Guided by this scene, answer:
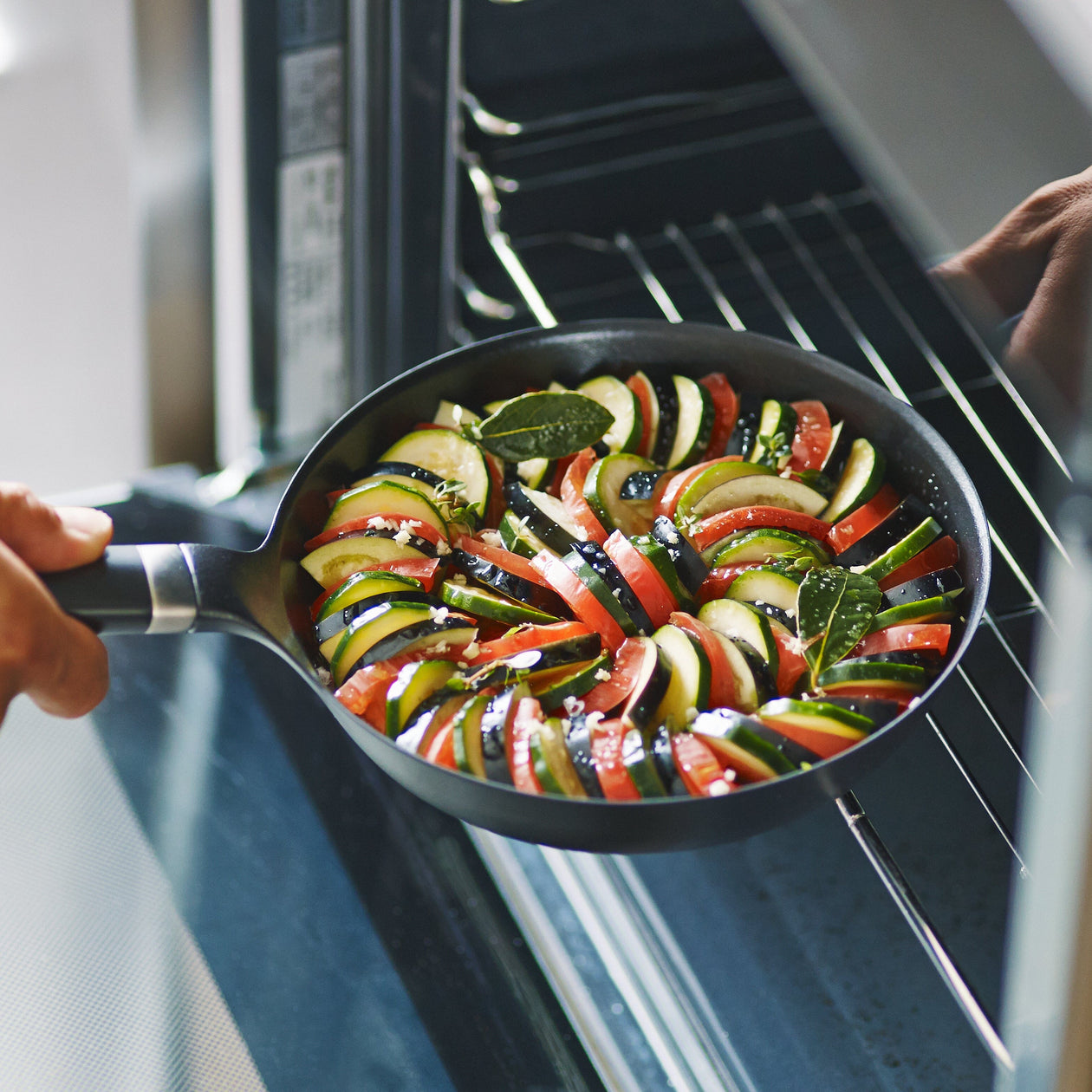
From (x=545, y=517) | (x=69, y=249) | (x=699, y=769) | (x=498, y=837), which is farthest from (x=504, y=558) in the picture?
(x=69, y=249)

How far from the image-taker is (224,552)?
0.90 meters

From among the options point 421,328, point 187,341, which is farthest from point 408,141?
point 187,341

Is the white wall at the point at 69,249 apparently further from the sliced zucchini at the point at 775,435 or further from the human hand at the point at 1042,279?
the human hand at the point at 1042,279

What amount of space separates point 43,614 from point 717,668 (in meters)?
0.48

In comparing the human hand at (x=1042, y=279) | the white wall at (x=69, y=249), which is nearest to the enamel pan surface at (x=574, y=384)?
the human hand at (x=1042, y=279)

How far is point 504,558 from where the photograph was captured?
39.1 inches

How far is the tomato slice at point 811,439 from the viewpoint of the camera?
42.1 inches

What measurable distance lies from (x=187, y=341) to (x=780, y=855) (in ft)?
3.71

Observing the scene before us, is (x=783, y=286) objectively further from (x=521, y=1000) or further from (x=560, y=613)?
(x=521, y=1000)

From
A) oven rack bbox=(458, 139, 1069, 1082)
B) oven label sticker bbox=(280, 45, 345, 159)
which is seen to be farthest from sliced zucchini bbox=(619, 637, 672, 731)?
oven label sticker bbox=(280, 45, 345, 159)

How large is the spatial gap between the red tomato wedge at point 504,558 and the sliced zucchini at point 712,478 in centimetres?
13

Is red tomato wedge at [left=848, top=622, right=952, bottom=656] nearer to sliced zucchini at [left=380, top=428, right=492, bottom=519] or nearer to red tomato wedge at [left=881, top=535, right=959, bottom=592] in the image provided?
red tomato wedge at [left=881, top=535, right=959, bottom=592]

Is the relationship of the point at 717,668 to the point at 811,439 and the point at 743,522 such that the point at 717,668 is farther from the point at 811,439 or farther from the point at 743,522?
the point at 811,439

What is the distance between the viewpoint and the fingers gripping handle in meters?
0.85
